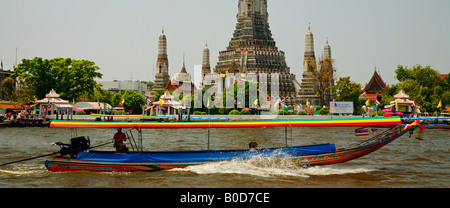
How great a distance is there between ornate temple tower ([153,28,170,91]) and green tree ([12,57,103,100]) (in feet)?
100

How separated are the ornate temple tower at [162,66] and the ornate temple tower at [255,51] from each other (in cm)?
1247

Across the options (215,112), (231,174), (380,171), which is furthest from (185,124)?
(215,112)

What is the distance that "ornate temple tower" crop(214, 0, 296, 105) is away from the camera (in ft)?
242

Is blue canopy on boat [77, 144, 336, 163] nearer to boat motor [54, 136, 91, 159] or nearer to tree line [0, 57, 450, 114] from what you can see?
boat motor [54, 136, 91, 159]

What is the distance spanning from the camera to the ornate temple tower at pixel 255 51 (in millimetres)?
73875

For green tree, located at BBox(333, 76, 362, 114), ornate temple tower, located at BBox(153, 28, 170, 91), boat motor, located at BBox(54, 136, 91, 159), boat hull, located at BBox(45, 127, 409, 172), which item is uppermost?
ornate temple tower, located at BBox(153, 28, 170, 91)

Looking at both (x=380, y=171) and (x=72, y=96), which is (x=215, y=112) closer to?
(x=72, y=96)

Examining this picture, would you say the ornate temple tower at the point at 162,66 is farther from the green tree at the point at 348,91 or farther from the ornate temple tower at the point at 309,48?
the green tree at the point at 348,91

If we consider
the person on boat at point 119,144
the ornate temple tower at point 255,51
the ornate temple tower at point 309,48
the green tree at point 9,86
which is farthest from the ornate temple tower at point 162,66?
the person on boat at point 119,144

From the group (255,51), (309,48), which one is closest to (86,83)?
(255,51)

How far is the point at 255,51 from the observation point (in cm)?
7581

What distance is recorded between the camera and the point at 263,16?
81.8 meters

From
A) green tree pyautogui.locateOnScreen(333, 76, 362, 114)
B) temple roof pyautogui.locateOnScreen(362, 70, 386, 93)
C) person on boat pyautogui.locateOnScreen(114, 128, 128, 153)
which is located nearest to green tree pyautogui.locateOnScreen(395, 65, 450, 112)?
green tree pyautogui.locateOnScreen(333, 76, 362, 114)
